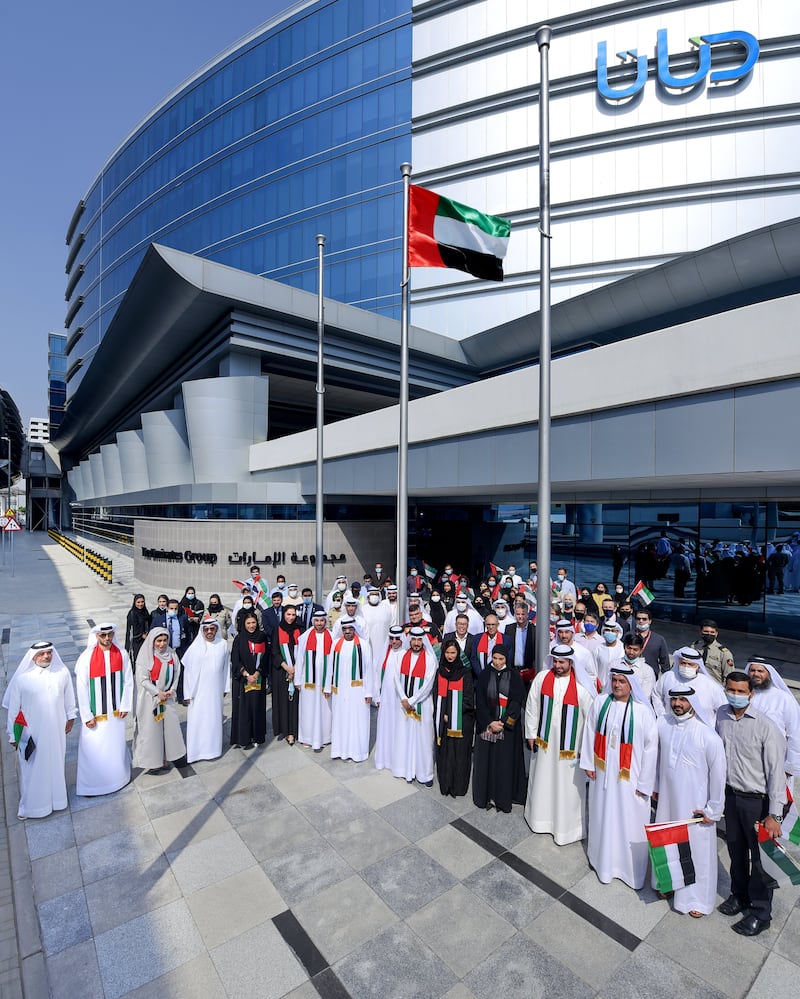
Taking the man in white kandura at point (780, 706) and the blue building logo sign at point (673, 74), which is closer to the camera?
the man in white kandura at point (780, 706)

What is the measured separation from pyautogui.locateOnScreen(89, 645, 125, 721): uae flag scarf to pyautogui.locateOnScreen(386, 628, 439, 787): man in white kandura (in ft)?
11.6

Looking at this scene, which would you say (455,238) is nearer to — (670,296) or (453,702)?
(453,702)

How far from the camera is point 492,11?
1175 inches

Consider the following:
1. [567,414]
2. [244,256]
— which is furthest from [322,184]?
[567,414]

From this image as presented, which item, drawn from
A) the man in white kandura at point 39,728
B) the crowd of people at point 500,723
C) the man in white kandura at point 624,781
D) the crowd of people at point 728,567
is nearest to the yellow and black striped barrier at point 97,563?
the crowd of people at point 500,723

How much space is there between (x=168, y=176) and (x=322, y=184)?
19.3 metres

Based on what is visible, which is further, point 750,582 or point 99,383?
point 99,383

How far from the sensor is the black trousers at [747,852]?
167 inches

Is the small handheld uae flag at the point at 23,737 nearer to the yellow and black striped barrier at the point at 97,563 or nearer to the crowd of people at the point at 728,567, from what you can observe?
the crowd of people at the point at 728,567

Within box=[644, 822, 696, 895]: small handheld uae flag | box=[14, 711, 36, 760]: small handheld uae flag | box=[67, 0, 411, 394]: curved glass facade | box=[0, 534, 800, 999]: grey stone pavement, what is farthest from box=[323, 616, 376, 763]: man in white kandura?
box=[67, 0, 411, 394]: curved glass facade

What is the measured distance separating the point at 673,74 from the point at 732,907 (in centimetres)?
3650

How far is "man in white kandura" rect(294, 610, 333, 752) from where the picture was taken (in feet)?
24.8

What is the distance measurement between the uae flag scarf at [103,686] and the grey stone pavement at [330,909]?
1051mm

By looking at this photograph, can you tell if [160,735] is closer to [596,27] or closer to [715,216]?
[715,216]
